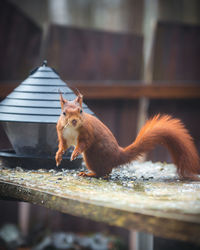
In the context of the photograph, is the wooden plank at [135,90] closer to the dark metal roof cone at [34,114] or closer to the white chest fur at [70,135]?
the dark metal roof cone at [34,114]

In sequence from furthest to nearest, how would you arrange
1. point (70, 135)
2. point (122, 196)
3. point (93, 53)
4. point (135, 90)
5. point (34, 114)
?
point (93, 53) < point (135, 90) < point (34, 114) < point (70, 135) < point (122, 196)

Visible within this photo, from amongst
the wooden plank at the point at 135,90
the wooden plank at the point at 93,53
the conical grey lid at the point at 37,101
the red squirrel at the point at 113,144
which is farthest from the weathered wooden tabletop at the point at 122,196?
the wooden plank at the point at 93,53

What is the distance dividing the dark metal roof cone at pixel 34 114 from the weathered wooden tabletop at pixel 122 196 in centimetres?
15

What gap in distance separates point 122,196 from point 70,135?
43 centimetres

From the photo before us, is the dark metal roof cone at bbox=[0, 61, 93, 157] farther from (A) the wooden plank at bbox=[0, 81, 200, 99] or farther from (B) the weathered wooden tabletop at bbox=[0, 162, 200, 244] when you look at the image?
(A) the wooden plank at bbox=[0, 81, 200, 99]

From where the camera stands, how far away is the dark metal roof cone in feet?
6.31

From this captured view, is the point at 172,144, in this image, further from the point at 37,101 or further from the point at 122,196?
the point at 37,101

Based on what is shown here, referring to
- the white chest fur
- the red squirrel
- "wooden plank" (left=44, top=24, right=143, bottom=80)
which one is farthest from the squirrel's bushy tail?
"wooden plank" (left=44, top=24, right=143, bottom=80)

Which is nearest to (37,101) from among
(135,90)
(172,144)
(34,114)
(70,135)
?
(34,114)

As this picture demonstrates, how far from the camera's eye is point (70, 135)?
66.9 inches

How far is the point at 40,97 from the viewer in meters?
1.98

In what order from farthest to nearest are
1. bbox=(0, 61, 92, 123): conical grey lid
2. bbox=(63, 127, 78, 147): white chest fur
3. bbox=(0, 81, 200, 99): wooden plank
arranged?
bbox=(0, 81, 200, 99): wooden plank
bbox=(0, 61, 92, 123): conical grey lid
bbox=(63, 127, 78, 147): white chest fur

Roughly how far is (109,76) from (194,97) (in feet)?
2.36

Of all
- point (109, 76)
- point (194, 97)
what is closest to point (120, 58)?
point (109, 76)
